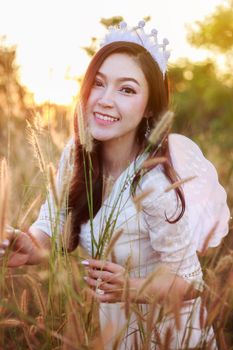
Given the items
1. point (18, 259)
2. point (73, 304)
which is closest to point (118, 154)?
point (18, 259)

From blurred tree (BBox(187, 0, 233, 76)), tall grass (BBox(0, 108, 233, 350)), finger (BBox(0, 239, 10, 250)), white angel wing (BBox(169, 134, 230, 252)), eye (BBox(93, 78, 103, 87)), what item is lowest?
tall grass (BBox(0, 108, 233, 350))

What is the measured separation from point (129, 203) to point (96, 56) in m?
0.67

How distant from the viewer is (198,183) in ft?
9.50

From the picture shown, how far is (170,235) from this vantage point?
94.3 inches

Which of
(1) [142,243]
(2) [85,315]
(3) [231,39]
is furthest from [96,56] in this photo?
(3) [231,39]

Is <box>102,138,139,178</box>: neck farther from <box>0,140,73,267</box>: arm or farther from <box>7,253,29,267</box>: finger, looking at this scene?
<box>7,253,29,267</box>: finger

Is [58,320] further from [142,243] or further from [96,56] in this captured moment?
[96,56]

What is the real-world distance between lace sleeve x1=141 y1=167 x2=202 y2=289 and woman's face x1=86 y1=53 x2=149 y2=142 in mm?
351

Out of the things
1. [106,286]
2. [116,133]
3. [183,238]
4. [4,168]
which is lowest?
[106,286]

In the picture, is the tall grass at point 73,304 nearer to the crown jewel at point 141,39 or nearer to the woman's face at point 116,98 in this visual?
the woman's face at point 116,98

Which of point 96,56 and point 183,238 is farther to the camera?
point 96,56

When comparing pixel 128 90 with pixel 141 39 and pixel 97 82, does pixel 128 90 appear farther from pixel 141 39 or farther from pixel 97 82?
pixel 141 39

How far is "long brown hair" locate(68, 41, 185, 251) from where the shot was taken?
8.79 ft

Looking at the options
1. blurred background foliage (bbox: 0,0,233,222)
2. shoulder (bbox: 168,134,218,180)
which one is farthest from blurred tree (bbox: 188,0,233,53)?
shoulder (bbox: 168,134,218,180)
